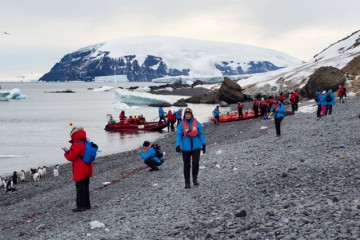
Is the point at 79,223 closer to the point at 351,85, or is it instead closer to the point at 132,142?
the point at 132,142

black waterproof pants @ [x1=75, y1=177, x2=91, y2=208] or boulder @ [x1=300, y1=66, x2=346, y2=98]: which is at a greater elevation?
boulder @ [x1=300, y1=66, x2=346, y2=98]

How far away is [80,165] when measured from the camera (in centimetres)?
968

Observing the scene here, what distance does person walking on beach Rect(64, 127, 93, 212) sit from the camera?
952 cm

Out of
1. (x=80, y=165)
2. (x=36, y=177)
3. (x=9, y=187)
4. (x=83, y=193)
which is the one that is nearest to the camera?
(x=80, y=165)

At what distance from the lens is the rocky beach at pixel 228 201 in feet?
22.2

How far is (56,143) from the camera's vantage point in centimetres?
3353

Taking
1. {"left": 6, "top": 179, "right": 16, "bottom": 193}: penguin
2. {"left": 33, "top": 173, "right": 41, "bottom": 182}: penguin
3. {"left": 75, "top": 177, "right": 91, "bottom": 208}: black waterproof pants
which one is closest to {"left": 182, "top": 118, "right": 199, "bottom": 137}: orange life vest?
{"left": 75, "top": 177, "right": 91, "bottom": 208}: black waterproof pants

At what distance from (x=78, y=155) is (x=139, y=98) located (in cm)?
6287

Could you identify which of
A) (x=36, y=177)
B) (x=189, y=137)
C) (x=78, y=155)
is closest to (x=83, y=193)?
(x=78, y=155)

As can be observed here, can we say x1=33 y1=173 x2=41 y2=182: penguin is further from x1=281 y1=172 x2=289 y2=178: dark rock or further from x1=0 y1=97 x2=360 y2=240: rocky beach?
x1=281 y1=172 x2=289 y2=178: dark rock

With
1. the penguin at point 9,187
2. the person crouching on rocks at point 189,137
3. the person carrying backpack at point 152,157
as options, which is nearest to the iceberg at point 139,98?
the penguin at point 9,187

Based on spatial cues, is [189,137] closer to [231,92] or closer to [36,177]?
[36,177]

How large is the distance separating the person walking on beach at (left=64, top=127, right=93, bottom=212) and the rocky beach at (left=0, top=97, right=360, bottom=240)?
13.3 inches

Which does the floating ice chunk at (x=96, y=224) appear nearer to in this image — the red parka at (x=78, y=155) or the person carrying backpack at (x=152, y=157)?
the red parka at (x=78, y=155)
